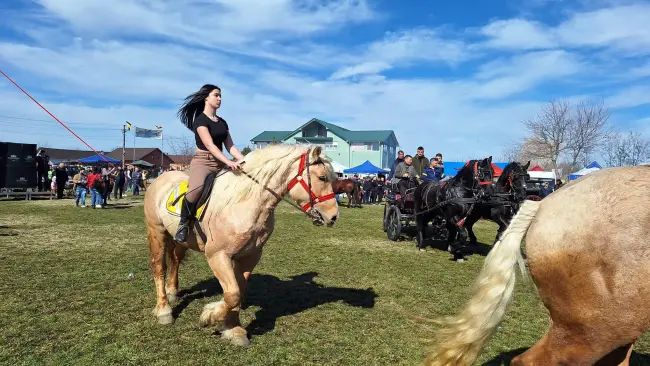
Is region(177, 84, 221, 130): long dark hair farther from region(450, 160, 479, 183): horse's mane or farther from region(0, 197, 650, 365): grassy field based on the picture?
region(450, 160, 479, 183): horse's mane

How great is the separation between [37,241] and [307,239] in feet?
21.8

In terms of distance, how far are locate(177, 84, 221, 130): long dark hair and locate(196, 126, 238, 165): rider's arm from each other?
50 centimetres

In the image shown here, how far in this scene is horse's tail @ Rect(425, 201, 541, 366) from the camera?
270 cm

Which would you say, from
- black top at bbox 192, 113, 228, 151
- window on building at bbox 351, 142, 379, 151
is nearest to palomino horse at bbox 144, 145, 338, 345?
black top at bbox 192, 113, 228, 151

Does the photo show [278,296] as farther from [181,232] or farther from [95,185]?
[95,185]

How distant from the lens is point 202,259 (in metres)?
8.23

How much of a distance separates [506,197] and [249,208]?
23.7 feet

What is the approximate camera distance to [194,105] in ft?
15.8

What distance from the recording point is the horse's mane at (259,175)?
4180 mm

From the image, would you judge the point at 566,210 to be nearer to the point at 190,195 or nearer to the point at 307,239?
the point at 190,195

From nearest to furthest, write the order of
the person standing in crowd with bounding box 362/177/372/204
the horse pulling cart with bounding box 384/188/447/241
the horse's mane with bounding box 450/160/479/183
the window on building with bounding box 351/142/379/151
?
the horse's mane with bounding box 450/160/479/183 < the horse pulling cart with bounding box 384/188/447/241 < the person standing in crowd with bounding box 362/177/372/204 < the window on building with bounding box 351/142/379/151

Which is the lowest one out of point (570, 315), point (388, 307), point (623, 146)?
point (388, 307)

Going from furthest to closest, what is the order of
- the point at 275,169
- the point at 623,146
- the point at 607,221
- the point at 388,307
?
1. the point at 623,146
2. the point at 388,307
3. the point at 275,169
4. the point at 607,221

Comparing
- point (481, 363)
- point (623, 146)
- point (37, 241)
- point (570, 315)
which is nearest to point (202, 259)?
point (37, 241)
